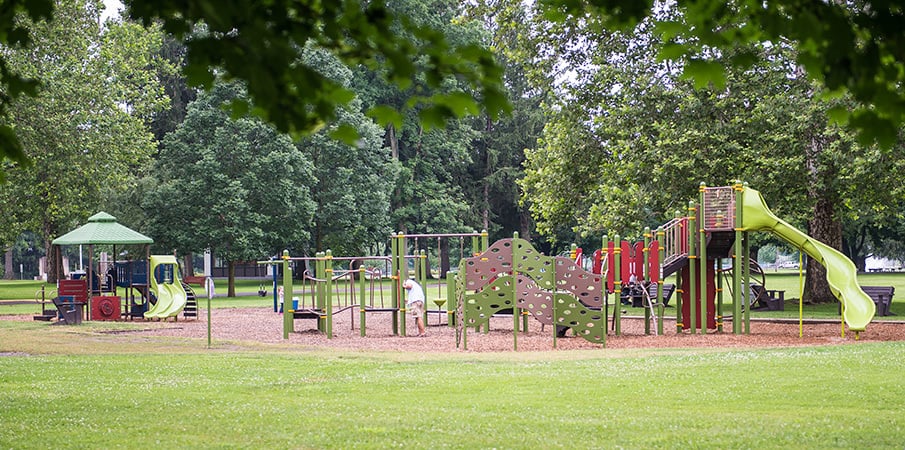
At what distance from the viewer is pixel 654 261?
72.2 feet

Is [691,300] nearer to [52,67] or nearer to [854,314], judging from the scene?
[854,314]

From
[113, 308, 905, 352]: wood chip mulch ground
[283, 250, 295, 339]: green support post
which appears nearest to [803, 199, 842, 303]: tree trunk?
[113, 308, 905, 352]: wood chip mulch ground

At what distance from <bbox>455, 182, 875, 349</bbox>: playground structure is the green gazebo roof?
13.1 m

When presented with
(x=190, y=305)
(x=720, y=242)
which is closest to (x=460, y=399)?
(x=720, y=242)

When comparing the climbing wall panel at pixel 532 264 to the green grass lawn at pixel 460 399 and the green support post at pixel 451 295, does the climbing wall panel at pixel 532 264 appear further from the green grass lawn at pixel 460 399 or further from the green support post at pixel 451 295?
the green support post at pixel 451 295

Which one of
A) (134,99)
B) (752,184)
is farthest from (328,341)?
(134,99)

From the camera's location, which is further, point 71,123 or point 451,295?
point 71,123

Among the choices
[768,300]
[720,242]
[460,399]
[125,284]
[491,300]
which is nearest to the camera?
[460,399]

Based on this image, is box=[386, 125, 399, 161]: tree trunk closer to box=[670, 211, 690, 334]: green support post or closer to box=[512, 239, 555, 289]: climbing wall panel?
box=[670, 211, 690, 334]: green support post

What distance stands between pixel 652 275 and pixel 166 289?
571 inches

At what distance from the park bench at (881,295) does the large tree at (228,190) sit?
25363 mm

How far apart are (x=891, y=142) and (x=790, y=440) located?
4379mm

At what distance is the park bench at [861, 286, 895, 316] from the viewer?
26469 mm

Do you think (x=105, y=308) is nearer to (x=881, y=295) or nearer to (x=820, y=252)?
(x=820, y=252)
